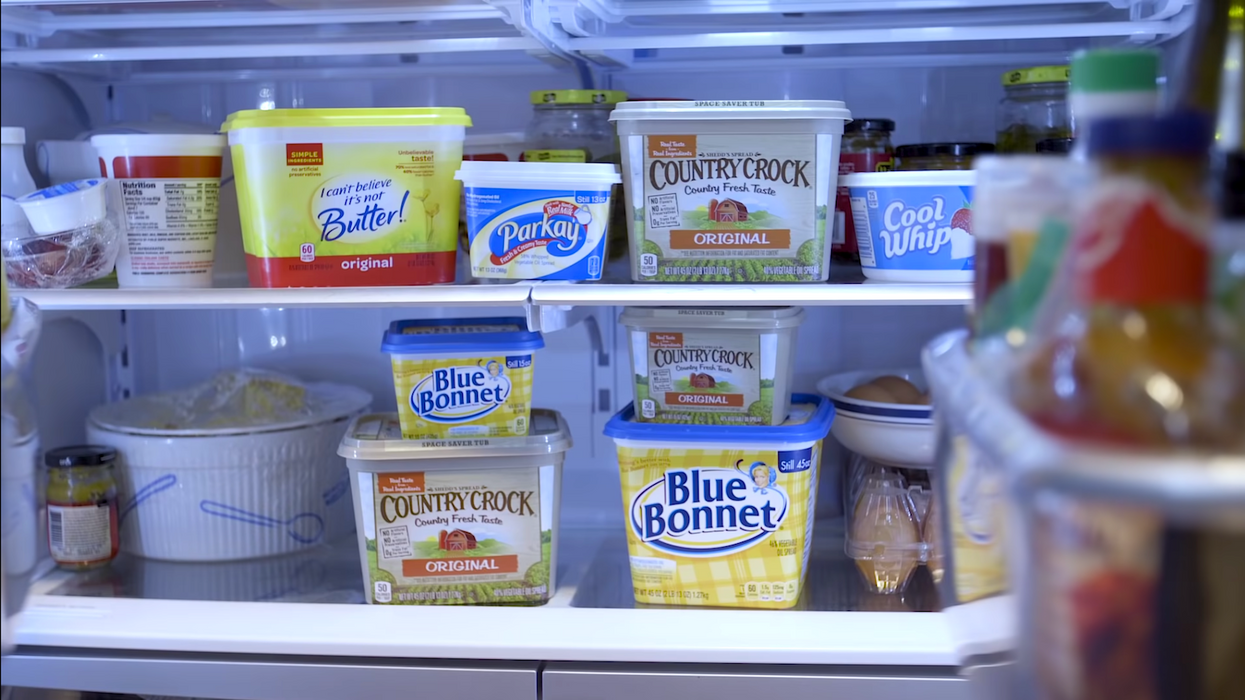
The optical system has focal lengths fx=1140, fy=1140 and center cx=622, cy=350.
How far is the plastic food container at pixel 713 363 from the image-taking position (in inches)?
57.5

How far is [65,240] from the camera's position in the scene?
1.47 m

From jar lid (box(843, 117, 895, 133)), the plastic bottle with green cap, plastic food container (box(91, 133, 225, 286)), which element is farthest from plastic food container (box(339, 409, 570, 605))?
the plastic bottle with green cap

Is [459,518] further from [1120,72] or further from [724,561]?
[1120,72]

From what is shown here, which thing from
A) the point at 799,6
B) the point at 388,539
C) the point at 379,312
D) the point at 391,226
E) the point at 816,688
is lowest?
the point at 816,688

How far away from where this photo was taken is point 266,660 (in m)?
1.38

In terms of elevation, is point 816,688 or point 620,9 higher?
point 620,9

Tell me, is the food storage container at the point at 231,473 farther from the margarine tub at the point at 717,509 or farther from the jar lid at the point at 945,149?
the jar lid at the point at 945,149

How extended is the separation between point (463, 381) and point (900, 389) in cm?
60

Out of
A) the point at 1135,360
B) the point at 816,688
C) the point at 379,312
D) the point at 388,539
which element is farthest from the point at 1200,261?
the point at 379,312

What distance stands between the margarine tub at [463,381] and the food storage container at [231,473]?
27 centimetres

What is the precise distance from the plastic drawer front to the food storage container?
56 centimetres

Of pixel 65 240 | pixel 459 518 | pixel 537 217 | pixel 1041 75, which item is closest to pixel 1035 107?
pixel 1041 75

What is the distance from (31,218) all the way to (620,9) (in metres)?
0.82

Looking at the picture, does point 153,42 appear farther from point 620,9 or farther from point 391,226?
point 620,9
